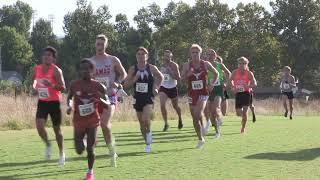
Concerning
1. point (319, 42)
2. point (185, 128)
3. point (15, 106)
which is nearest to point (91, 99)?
point (185, 128)

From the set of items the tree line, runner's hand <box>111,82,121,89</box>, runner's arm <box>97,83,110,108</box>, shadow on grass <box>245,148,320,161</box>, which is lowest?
shadow on grass <box>245,148,320,161</box>

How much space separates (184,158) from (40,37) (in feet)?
287

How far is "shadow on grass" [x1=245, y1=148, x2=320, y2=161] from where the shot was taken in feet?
34.4

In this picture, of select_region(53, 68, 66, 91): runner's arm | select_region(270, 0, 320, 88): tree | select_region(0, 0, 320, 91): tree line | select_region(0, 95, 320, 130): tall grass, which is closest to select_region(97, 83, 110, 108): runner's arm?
select_region(53, 68, 66, 91): runner's arm

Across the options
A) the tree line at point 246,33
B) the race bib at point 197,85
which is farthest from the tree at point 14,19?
the race bib at point 197,85

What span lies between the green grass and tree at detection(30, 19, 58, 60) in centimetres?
7912

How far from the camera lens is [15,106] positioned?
20.5m

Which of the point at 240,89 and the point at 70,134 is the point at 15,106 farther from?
the point at 240,89

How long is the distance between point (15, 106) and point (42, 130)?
10.8 meters

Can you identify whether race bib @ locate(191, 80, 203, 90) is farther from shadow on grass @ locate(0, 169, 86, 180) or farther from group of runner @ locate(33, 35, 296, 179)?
shadow on grass @ locate(0, 169, 86, 180)

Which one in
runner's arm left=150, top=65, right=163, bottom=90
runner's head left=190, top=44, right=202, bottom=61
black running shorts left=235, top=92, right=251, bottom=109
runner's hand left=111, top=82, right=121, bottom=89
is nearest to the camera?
runner's hand left=111, top=82, right=121, bottom=89

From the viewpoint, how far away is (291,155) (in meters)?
11.0

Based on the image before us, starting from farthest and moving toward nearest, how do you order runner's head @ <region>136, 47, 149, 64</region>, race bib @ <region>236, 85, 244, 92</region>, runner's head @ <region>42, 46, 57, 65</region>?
race bib @ <region>236, 85, 244, 92</region> < runner's head @ <region>136, 47, 149, 64</region> < runner's head @ <region>42, 46, 57, 65</region>

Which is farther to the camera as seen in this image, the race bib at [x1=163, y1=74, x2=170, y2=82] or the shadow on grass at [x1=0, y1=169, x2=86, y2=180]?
the race bib at [x1=163, y1=74, x2=170, y2=82]
